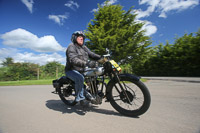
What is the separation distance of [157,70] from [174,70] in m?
3.03

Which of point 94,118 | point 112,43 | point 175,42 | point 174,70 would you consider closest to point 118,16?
point 112,43

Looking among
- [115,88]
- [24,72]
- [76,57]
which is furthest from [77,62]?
[24,72]

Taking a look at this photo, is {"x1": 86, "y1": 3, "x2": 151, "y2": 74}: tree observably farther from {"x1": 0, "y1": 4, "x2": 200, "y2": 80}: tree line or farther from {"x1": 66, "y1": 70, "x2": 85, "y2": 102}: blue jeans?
{"x1": 66, "y1": 70, "x2": 85, "y2": 102}: blue jeans

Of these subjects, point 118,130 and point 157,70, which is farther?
point 157,70

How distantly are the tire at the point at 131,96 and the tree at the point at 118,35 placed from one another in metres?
9.84

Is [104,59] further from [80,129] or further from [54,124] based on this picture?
[54,124]

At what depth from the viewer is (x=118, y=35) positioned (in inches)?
478

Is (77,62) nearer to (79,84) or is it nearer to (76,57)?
(76,57)

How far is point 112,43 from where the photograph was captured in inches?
464

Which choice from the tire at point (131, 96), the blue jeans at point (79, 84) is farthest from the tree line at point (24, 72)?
the tire at point (131, 96)

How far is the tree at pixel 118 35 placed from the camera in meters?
12.0

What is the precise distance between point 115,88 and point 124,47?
11.1 metres

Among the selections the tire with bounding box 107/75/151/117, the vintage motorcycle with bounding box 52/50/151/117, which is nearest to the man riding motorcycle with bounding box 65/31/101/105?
the vintage motorcycle with bounding box 52/50/151/117

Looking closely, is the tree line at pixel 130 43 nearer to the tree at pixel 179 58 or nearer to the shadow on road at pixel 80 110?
the tree at pixel 179 58
